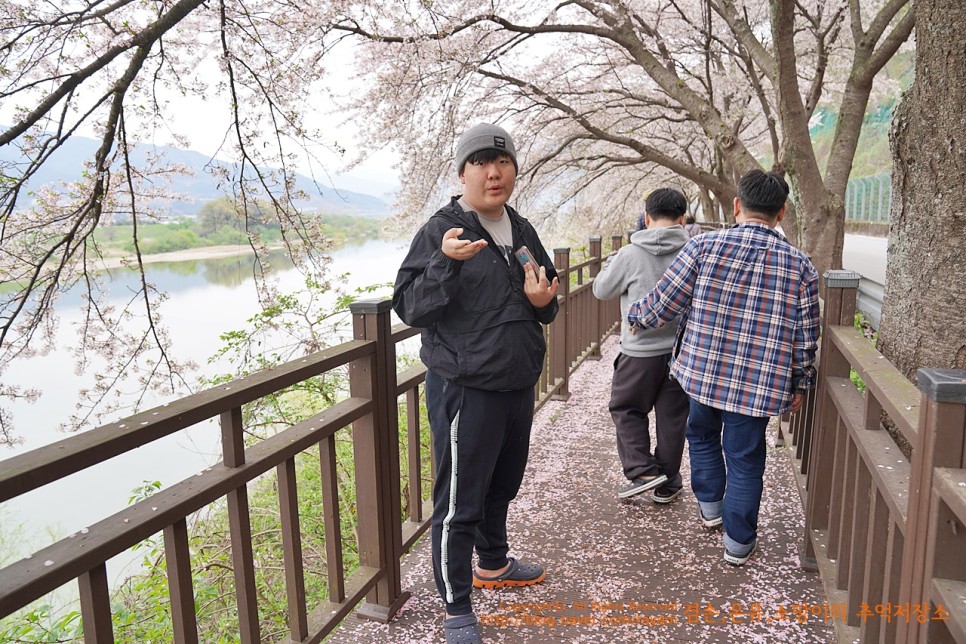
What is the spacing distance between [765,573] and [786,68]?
514 centimetres

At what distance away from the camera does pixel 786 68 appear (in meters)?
5.95

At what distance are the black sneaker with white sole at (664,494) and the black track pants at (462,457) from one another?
1484mm

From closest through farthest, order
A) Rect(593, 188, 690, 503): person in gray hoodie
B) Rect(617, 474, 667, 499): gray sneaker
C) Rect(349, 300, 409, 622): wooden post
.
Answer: Rect(349, 300, 409, 622): wooden post, Rect(593, 188, 690, 503): person in gray hoodie, Rect(617, 474, 667, 499): gray sneaker

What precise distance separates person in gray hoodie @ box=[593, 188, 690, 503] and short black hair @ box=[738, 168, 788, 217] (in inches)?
22.2

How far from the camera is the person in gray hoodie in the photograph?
319cm

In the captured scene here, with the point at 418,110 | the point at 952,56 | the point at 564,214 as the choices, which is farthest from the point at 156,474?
the point at 564,214

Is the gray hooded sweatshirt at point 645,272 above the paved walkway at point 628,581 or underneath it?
above

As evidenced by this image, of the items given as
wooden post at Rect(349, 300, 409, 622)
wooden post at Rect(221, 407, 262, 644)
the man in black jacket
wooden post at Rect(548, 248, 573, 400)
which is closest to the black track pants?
→ the man in black jacket

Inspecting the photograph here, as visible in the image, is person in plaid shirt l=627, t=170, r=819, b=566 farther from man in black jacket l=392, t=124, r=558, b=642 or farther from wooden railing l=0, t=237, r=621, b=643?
wooden railing l=0, t=237, r=621, b=643

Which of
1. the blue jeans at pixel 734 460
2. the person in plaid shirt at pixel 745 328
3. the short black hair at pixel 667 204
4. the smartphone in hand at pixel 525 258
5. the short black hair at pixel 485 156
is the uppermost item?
the short black hair at pixel 485 156

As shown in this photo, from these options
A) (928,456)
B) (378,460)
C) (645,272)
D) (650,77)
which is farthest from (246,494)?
(650,77)

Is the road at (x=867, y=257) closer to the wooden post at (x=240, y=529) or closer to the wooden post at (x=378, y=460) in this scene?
the wooden post at (x=378, y=460)

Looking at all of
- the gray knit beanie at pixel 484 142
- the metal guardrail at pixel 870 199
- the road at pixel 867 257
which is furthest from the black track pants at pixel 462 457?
the metal guardrail at pixel 870 199

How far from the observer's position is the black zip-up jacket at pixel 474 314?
78.9 inches
